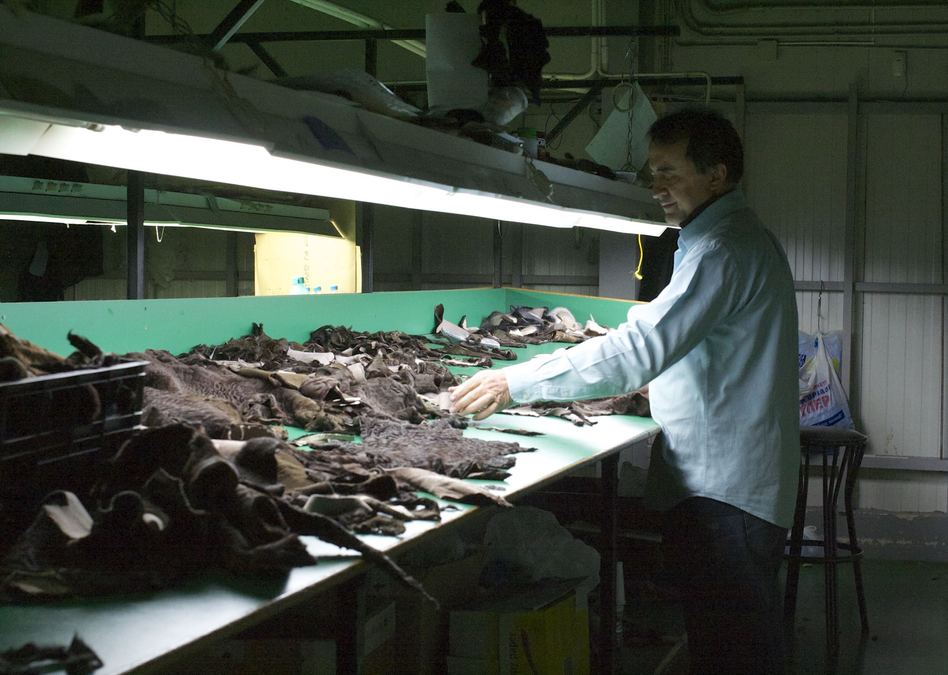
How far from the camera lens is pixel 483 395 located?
267 centimetres

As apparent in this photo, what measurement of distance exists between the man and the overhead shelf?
0.62m

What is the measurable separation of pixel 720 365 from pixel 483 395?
26.2 inches

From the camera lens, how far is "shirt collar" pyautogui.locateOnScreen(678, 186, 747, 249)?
8.89 ft

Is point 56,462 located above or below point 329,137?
below

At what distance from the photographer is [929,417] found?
24.5 ft

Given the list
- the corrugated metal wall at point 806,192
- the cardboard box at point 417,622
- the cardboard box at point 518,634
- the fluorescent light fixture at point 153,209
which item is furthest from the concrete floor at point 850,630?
the fluorescent light fixture at point 153,209

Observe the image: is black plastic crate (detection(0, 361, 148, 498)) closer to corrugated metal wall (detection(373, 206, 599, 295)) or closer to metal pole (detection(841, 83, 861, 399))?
metal pole (detection(841, 83, 861, 399))

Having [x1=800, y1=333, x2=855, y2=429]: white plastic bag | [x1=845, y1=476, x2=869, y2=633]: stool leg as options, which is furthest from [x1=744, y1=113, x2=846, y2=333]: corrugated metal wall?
[x1=845, y1=476, x2=869, y2=633]: stool leg

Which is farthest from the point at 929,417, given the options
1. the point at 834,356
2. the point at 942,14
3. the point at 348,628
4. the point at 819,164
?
the point at 348,628

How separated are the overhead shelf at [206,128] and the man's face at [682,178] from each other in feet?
1.63

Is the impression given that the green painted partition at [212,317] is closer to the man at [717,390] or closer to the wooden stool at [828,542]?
the man at [717,390]

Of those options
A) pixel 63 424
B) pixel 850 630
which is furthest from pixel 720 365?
pixel 850 630

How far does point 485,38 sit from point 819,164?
16.7ft

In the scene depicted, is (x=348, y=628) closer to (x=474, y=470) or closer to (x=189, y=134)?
(x=474, y=470)
